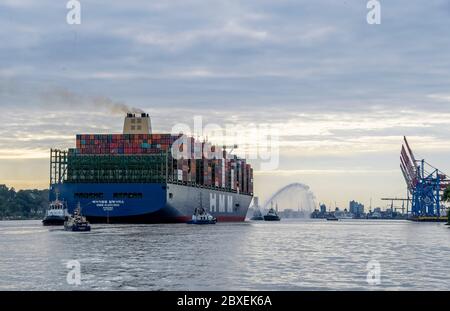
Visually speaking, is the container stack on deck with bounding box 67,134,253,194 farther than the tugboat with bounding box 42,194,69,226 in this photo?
Yes

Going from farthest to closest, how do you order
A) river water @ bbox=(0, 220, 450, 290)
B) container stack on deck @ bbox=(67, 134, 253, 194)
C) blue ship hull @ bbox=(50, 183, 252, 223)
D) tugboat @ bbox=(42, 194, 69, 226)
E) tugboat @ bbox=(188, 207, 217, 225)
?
1. tugboat @ bbox=(188, 207, 217, 225)
2. container stack on deck @ bbox=(67, 134, 253, 194)
3. blue ship hull @ bbox=(50, 183, 252, 223)
4. tugboat @ bbox=(42, 194, 69, 226)
5. river water @ bbox=(0, 220, 450, 290)

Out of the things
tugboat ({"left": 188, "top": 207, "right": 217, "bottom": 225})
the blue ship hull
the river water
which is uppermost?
the blue ship hull

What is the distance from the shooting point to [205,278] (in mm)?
50125

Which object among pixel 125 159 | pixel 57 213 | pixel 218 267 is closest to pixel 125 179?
pixel 125 159

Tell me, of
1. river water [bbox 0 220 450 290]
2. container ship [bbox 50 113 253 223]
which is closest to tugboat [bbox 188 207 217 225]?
container ship [bbox 50 113 253 223]

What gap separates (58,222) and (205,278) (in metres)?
119

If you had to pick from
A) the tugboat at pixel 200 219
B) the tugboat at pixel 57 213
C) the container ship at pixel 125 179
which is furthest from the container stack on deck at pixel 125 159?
the tugboat at pixel 57 213

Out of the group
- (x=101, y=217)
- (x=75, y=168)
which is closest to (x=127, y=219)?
(x=101, y=217)

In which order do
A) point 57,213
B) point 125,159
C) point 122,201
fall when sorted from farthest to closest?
point 125,159, point 122,201, point 57,213

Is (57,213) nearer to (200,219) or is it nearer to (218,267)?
(200,219)

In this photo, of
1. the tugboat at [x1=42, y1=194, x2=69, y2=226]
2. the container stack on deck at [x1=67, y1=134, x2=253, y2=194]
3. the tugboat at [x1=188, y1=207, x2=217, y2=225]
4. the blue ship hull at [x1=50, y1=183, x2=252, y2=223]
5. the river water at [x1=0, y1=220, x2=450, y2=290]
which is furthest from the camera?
the tugboat at [x1=188, y1=207, x2=217, y2=225]

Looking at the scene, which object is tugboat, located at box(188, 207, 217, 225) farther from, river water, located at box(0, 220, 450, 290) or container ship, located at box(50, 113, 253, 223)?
river water, located at box(0, 220, 450, 290)
